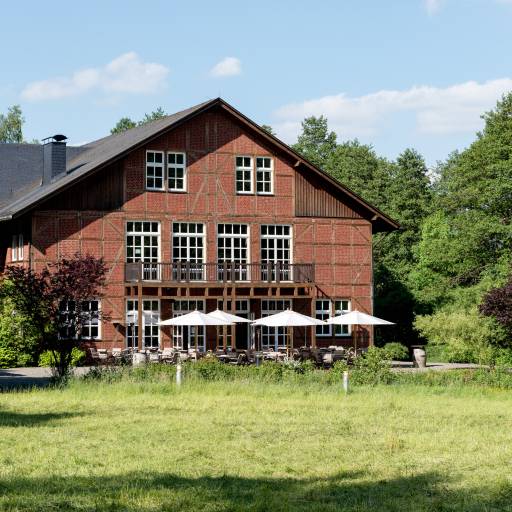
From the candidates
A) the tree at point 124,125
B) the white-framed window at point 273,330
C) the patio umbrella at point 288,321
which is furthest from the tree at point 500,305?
the tree at point 124,125

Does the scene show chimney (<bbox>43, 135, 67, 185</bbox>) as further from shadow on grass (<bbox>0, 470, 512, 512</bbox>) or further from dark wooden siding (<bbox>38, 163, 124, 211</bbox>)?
shadow on grass (<bbox>0, 470, 512, 512</bbox>)

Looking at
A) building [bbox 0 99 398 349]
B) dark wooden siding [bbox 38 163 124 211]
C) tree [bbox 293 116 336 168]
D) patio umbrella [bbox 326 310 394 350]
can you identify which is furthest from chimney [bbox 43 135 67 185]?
tree [bbox 293 116 336 168]

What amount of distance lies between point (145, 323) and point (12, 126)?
139 feet

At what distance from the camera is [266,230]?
4172 cm

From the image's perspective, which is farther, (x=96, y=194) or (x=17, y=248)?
(x=17, y=248)

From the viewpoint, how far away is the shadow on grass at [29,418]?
1712 cm

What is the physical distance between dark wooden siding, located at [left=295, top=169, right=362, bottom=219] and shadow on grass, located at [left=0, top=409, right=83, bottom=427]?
24.0 m

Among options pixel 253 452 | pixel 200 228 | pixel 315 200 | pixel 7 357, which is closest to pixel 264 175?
pixel 315 200

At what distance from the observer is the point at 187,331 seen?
4066 centimetres

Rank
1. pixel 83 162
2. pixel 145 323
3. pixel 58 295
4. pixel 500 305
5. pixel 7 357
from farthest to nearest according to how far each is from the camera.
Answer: pixel 83 162
pixel 145 323
pixel 7 357
pixel 500 305
pixel 58 295

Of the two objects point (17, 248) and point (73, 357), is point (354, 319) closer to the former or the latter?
point (73, 357)

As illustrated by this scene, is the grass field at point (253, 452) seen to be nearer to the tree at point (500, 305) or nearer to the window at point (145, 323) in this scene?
the tree at point (500, 305)

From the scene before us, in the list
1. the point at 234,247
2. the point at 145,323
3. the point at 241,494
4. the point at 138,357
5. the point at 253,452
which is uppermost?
the point at 234,247

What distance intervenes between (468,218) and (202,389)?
26196mm
